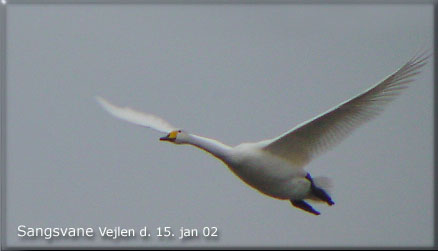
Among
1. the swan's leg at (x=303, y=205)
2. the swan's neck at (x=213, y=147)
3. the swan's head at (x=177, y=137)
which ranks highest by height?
the swan's head at (x=177, y=137)

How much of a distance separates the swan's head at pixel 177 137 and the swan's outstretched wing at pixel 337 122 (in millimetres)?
287

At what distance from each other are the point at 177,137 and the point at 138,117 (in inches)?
12.4

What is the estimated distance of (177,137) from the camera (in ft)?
10.2

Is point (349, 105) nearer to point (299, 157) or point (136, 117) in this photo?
point (299, 157)

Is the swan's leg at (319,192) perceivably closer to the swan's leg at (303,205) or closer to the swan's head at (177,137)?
the swan's leg at (303,205)

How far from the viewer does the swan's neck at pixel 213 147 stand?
3018 millimetres

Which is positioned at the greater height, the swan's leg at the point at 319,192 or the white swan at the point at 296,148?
the white swan at the point at 296,148

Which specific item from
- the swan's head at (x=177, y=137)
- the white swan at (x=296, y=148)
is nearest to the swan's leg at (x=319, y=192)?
the white swan at (x=296, y=148)

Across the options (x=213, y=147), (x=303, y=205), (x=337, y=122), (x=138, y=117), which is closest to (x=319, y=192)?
(x=303, y=205)

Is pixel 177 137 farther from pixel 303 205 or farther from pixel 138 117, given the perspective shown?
pixel 303 205

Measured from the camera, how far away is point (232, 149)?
A: 303 centimetres

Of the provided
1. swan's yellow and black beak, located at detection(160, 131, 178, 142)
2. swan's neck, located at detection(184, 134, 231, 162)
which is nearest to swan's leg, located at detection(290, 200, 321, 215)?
swan's neck, located at detection(184, 134, 231, 162)

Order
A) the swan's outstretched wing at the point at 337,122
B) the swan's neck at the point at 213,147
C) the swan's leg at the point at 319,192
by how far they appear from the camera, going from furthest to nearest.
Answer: the swan's leg at the point at 319,192 → the swan's neck at the point at 213,147 → the swan's outstretched wing at the point at 337,122

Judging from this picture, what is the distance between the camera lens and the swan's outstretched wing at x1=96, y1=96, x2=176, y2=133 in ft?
10.8
